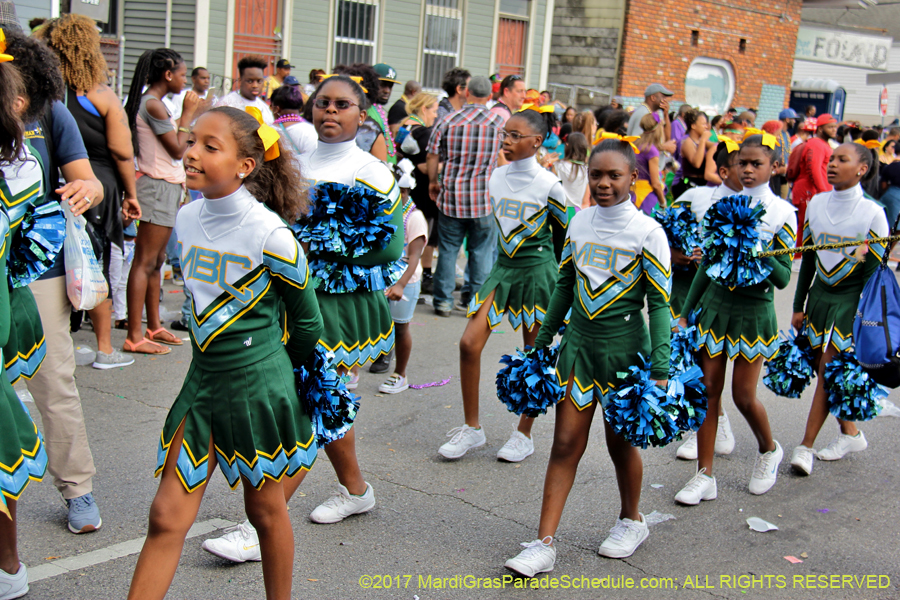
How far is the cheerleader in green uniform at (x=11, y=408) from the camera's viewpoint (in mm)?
2674

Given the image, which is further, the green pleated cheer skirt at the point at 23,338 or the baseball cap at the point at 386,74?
the baseball cap at the point at 386,74

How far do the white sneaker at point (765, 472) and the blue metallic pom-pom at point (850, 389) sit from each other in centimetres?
48

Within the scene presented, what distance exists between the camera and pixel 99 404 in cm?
534

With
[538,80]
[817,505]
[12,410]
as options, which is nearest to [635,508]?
[817,505]

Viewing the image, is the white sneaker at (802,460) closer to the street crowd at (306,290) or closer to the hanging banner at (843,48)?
the street crowd at (306,290)

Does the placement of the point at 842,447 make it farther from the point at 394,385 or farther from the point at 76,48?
the point at 76,48

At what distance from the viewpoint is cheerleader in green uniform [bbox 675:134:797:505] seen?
4527mm

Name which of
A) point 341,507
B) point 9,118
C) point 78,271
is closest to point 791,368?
point 341,507

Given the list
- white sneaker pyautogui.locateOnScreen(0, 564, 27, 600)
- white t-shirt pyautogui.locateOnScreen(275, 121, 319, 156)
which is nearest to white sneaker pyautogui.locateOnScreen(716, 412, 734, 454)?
white t-shirt pyautogui.locateOnScreen(275, 121, 319, 156)

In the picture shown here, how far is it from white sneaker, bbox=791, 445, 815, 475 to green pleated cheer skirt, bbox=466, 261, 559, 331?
5.67 ft

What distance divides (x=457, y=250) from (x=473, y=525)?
4735mm

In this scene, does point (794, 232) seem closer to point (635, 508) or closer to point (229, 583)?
point (635, 508)

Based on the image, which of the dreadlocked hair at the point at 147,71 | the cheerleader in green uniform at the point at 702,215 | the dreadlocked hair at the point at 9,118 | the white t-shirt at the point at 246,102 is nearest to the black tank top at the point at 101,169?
the dreadlocked hair at the point at 147,71

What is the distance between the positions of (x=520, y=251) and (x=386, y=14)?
11.8 m
